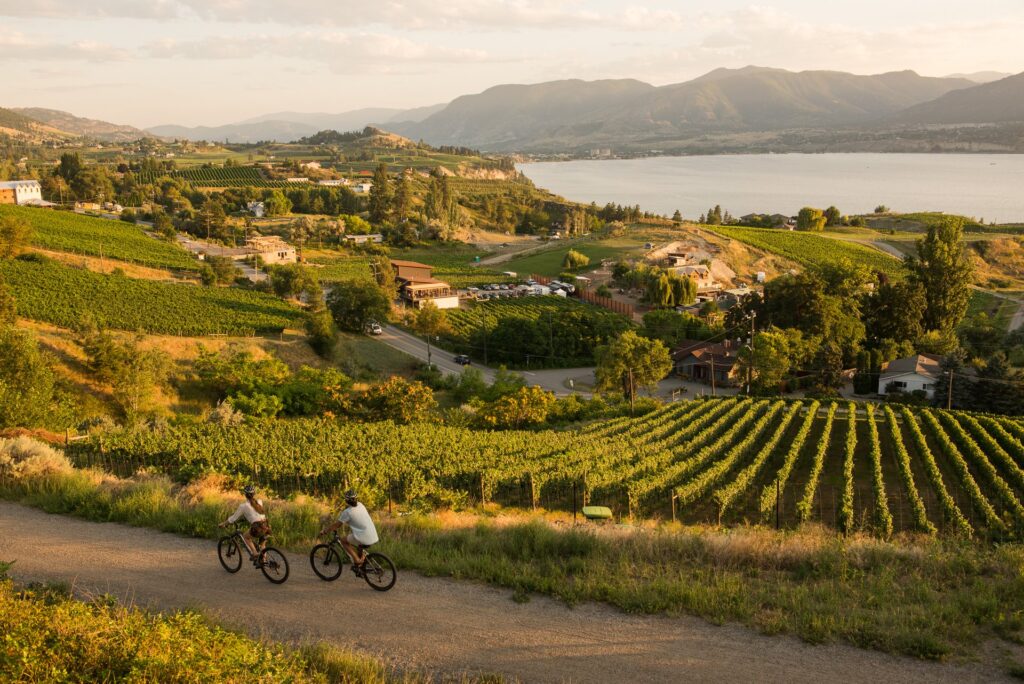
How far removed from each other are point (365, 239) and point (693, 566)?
85.6 metres

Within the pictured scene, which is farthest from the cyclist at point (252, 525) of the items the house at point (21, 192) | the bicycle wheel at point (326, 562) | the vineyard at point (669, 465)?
the house at point (21, 192)

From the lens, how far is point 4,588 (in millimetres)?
6906

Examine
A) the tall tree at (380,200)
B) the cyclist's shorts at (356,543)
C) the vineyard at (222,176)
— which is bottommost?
the cyclist's shorts at (356,543)

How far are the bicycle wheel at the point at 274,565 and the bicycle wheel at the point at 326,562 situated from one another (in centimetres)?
34

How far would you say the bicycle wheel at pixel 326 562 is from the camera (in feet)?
27.3

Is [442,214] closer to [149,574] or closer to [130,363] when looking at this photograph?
[130,363]

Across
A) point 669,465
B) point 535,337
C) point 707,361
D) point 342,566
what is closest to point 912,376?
point 707,361

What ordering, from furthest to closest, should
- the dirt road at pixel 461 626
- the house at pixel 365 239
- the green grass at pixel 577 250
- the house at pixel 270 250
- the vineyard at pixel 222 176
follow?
1. the vineyard at pixel 222 176
2. the house at pixel 365 239
3. the green grass at pixel 577 250
4. the house at pixel 270 250
5. the dirt road at pixel 461 626

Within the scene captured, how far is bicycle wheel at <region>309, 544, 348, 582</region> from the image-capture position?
8328 mm

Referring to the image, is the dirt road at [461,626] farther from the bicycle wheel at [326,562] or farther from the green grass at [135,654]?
the green grass at [135,654]

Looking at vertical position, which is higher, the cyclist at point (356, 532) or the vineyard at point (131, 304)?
the cyclist at point (356, 532)

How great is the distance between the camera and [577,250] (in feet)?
288

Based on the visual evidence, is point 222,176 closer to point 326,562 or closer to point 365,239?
point 365,239

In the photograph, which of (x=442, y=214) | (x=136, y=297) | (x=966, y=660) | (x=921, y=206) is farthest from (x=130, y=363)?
(x=921, y=206)
